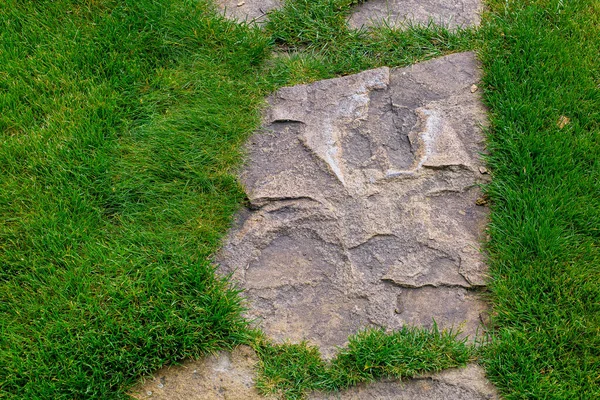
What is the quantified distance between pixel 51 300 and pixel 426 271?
1.64 m

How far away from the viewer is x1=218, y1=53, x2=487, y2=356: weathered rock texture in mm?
2980

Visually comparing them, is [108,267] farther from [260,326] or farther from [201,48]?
[201,48]

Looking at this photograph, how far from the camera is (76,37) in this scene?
150 inches

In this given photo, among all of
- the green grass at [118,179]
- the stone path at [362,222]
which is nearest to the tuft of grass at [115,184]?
the green grass at [118,179]

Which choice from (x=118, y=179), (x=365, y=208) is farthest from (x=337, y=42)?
(x=118, y=179)

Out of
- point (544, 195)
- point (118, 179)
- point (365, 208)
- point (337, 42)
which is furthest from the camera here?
point (337, 42)

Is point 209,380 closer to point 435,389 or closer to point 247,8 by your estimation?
point 435,389

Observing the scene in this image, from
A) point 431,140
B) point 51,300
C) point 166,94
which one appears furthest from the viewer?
point 166,94

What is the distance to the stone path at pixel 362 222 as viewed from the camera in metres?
2.88

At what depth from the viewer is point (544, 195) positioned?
3111 millimetres

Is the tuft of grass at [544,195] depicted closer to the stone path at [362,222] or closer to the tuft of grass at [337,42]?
the stone path at [362,222]

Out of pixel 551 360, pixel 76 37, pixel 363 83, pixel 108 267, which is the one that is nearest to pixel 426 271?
pixel 551 360

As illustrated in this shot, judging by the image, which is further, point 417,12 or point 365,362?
point 417,12

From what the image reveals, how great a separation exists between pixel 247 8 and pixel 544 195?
2081 mm
